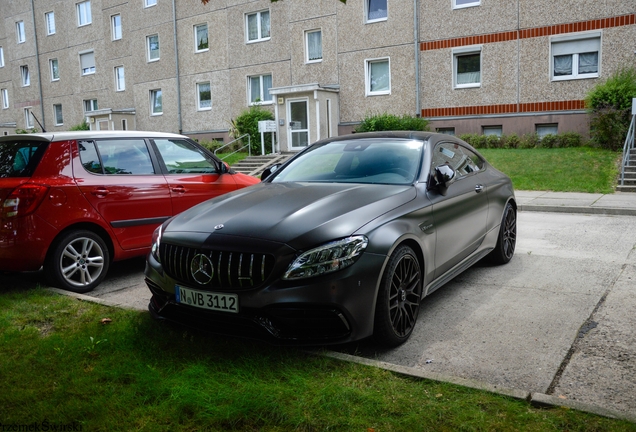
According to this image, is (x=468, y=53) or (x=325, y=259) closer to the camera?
(x=325, y=259)

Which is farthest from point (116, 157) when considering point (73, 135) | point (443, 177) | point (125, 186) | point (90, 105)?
point (90, 105)

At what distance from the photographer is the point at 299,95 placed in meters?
24.7

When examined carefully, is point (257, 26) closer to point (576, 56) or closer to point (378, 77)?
point (378, 77)

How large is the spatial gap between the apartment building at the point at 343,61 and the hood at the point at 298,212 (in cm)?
1802

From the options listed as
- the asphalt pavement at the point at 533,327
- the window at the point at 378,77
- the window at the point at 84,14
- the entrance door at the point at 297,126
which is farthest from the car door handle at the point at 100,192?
the window at the point at 84,14

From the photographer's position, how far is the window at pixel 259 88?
91.0ft

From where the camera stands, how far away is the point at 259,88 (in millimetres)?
28078

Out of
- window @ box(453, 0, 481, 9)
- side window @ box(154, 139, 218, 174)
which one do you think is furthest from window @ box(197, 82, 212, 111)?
side window @ box(154, 139, 218, 174)

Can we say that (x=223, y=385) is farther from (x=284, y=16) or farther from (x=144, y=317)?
(x=284, y=16)

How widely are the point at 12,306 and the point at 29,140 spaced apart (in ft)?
5.89

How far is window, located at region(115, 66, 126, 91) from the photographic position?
115ft

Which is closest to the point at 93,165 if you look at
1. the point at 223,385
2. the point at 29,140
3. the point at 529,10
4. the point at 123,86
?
the point at 29,140

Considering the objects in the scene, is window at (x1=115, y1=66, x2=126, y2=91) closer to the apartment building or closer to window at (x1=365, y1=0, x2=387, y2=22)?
the apartment building

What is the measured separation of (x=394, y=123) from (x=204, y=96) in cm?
1196
